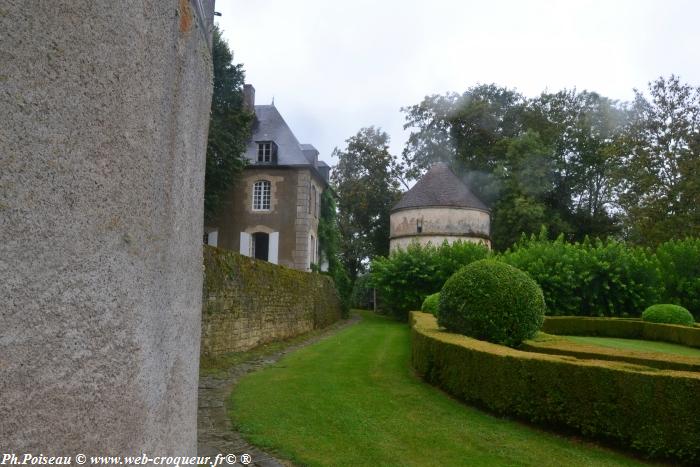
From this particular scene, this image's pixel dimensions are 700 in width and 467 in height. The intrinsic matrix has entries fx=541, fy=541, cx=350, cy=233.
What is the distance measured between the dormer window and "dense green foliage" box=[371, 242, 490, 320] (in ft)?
24.2

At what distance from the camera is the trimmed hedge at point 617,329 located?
15672mm

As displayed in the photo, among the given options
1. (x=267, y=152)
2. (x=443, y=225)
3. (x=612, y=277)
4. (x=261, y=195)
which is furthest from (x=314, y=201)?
(x=612, y=277)

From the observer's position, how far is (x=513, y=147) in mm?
35062

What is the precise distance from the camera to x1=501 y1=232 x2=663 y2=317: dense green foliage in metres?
21.0

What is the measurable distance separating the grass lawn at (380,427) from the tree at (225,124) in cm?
1489

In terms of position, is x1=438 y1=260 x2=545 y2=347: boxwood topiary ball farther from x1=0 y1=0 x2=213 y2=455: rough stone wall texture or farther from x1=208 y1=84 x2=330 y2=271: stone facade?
x1=208 y1=84 x2=330 y2=271: stone facade

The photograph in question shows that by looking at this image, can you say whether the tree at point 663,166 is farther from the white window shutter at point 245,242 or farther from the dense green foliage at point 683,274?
the white window shutter at point 245,242

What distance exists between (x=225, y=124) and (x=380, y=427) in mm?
18898

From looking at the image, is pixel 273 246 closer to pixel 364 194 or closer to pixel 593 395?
pixel 364 194

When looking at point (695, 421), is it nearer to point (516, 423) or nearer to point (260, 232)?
point (516, 423)

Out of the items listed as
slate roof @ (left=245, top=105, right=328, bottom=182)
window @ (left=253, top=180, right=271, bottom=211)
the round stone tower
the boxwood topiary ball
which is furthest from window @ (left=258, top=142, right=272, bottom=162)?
the boxwood topiary ball

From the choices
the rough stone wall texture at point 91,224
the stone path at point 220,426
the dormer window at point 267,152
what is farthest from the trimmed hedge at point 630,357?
the dormer window at point 267,152

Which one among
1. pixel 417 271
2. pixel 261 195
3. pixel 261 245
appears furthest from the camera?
pixel 261 245

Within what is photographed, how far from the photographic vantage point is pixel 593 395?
588 cm
